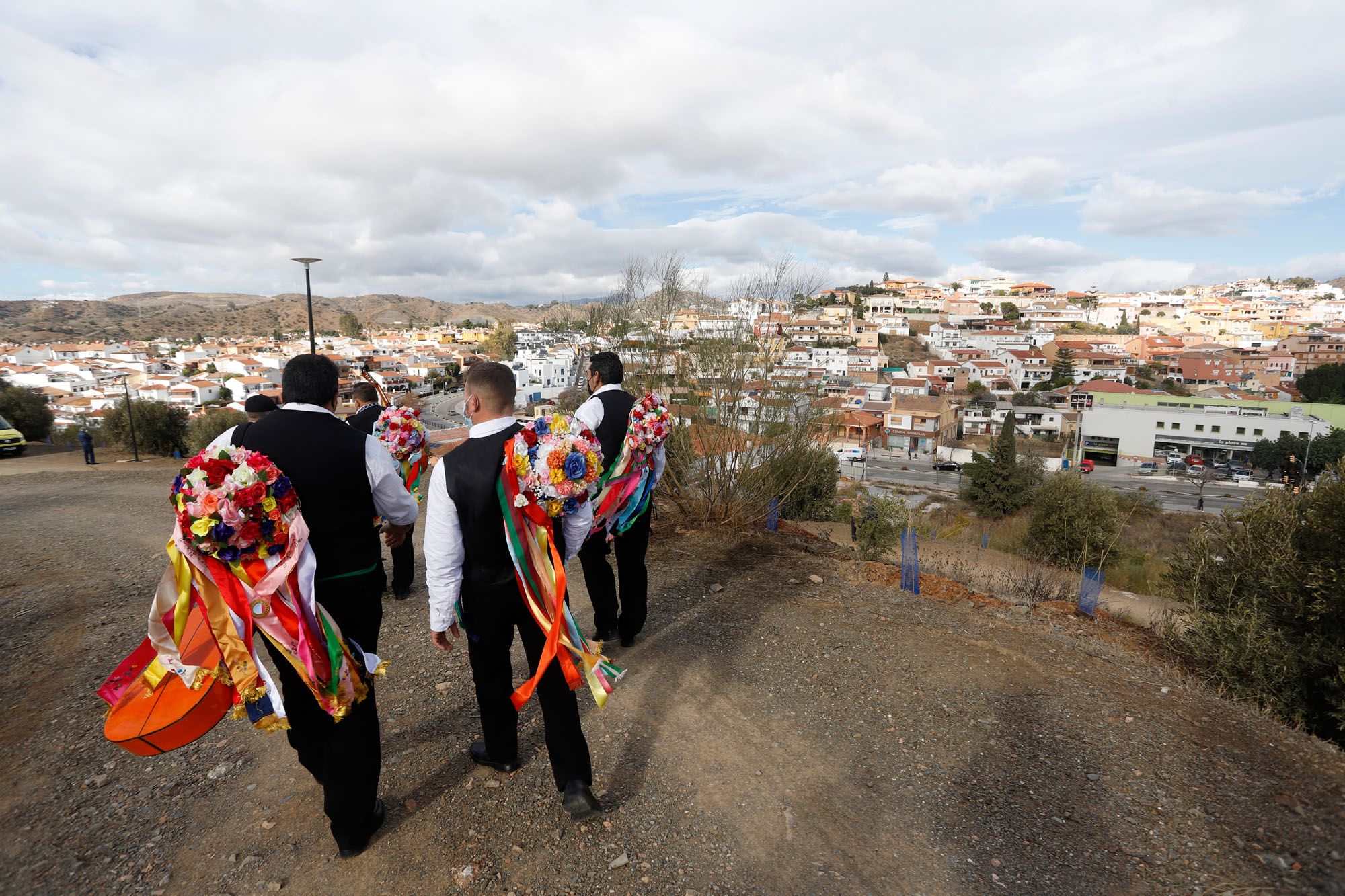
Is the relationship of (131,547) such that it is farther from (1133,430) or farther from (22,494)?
(1133,430)

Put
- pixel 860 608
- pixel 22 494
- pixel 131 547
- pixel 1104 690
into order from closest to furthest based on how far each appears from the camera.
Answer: pixel 1104 690
pixel 860 608
pixel 131 547
pixel 22 494

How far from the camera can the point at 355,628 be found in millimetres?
2766

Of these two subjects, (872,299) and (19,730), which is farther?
(872,299)

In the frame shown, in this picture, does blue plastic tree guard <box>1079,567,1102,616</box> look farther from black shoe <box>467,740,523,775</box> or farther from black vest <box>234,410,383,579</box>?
black vest <box>234,410,383,579</box>

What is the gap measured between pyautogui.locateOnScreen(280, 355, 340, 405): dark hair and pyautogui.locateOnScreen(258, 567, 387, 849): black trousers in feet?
2.67

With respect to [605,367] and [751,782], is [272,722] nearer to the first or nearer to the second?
[751,782]

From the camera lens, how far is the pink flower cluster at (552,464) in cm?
265

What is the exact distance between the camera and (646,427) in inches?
171

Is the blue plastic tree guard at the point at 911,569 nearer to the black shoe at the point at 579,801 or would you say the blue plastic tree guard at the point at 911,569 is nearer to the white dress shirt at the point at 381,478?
the black shoe at the point at 579,801

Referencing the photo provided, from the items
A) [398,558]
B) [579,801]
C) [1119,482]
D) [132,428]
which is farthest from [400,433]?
[1119,482]

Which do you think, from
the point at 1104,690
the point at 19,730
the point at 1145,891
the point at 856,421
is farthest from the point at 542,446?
the point at 856,421

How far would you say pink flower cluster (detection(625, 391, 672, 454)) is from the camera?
432 centimetres

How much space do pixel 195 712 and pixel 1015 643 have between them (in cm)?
533

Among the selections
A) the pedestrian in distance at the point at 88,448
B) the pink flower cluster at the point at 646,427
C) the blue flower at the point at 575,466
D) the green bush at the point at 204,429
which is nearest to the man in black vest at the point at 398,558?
the pink flower cluster at the point at 646,427
